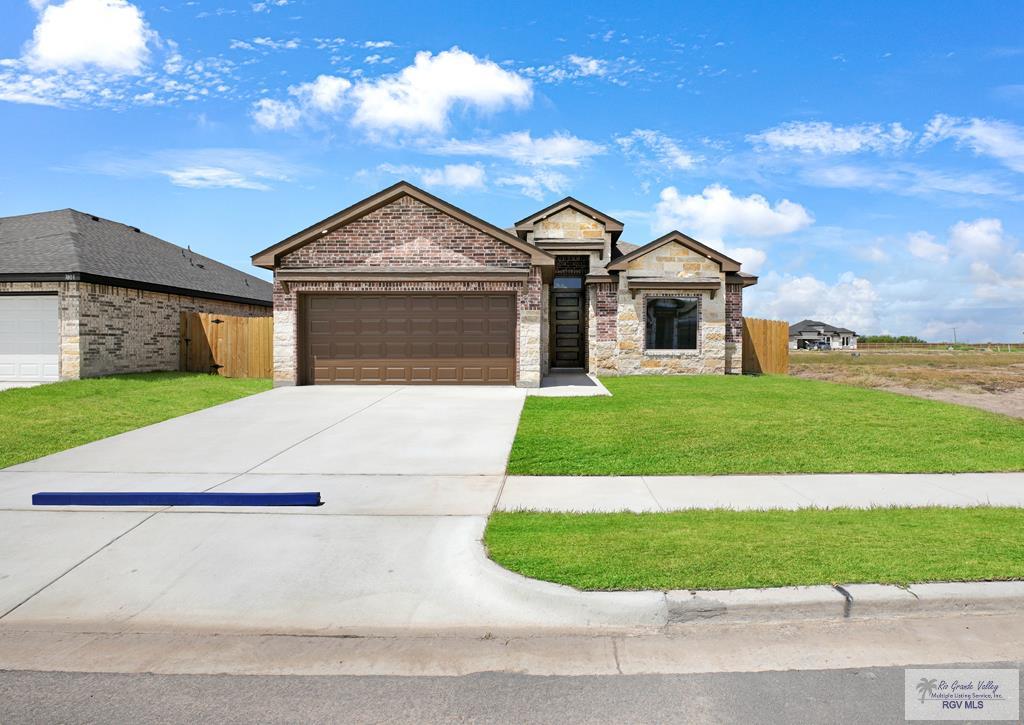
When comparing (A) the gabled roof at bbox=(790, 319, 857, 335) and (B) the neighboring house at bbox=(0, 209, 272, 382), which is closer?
(B) the neighboring house at bbox=(0, 209, 272, 382)

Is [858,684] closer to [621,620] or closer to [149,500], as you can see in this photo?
[621,620]

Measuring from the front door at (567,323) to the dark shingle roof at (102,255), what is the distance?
12.8m

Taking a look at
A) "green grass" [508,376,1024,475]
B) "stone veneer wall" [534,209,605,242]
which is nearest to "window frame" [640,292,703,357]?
"stone veneer wall" [534,209,605,242]

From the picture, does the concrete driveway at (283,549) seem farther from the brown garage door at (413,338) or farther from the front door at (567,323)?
the front door at (567,323)

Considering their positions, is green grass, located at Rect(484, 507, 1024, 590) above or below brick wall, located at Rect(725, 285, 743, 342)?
below

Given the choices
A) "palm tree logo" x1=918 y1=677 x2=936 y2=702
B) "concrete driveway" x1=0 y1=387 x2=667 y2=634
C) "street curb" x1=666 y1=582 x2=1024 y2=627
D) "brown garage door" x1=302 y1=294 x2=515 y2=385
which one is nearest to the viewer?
"palm tree logo" x1=918 y1=677 x2=936 y2=702

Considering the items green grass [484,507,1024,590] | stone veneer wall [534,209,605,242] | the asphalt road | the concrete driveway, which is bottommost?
the asphalt road

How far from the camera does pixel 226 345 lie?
20.5 meters

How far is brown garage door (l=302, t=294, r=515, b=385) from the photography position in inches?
672

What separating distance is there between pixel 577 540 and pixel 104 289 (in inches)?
715

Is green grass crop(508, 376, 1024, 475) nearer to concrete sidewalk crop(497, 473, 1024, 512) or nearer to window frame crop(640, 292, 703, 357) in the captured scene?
concrete sidewalk crop(497, 473, 1024, 512)

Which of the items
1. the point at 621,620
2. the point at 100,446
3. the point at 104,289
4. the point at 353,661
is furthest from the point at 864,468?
the point at 104,289

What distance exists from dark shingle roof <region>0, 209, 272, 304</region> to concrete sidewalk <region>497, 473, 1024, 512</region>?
52.8ft

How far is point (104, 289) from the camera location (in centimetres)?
1783
